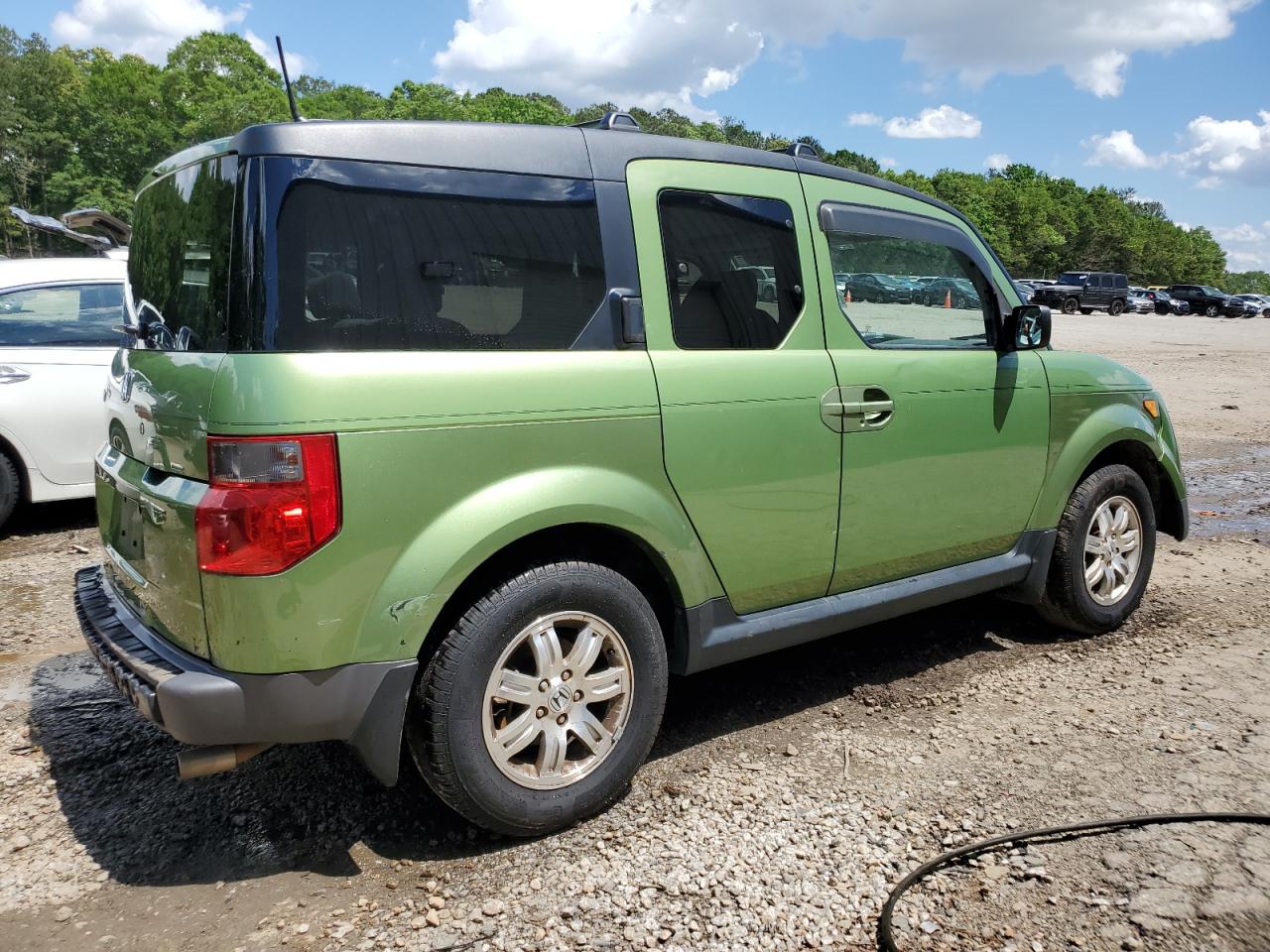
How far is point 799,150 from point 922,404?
1064 mm

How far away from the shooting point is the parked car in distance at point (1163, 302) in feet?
184

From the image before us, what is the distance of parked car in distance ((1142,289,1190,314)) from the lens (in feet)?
184

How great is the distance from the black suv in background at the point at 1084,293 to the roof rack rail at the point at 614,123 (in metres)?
50.9

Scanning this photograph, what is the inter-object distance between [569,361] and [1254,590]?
4665 mm

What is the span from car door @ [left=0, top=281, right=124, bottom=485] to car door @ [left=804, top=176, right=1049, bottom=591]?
5102 millimetres

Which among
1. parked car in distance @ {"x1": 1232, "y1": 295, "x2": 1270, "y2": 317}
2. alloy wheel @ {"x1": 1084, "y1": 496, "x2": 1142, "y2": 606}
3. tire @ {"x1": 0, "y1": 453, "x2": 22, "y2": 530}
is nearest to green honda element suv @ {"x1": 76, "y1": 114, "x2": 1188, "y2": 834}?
alloy wheel @ {"x1": 1084, "y1": 496, "x2": 1142, "y2": 606}

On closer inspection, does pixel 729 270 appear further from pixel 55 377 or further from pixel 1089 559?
pixel 55 377

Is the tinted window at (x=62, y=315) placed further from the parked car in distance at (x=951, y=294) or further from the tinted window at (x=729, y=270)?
the parked car in distance at (x=951, y=294)

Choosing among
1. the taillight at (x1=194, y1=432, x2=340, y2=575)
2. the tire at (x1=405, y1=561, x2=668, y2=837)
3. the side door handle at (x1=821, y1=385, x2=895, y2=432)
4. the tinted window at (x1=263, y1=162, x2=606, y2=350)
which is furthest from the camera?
the side door handle at (x1=821, y1=385, x2=895, y2=432)

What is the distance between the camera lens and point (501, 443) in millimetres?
2791

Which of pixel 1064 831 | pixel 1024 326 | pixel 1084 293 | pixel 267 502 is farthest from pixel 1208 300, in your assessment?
pixel 267 502

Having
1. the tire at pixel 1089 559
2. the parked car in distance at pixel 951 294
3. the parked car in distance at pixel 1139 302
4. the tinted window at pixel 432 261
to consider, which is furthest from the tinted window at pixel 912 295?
the parked car in distance at pixel 1139 302

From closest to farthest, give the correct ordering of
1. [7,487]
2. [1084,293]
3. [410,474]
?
[410,474]
[7,487]
[1084,293]

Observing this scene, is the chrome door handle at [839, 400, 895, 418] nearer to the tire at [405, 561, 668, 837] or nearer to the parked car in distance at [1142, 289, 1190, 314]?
the tire at [405, 561, 668, 837]
